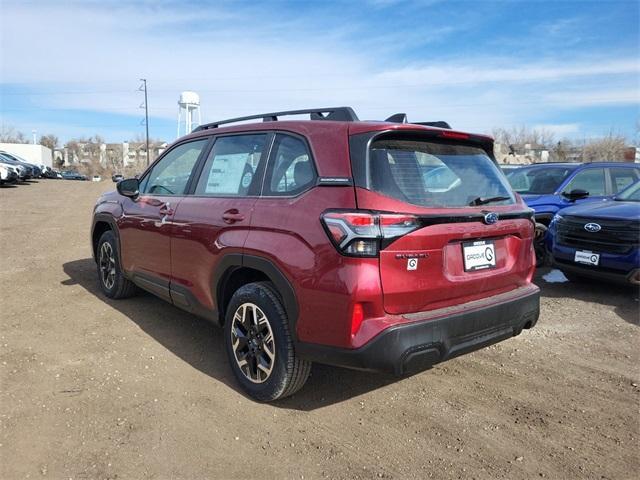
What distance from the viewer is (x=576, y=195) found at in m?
7.51

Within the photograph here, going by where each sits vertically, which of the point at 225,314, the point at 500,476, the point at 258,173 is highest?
the point at 258,173

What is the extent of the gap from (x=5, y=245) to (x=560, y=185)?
9.39m

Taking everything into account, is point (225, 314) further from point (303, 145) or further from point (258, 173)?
point (303, 145)

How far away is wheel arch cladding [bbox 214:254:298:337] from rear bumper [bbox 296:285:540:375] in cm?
Answer: 26

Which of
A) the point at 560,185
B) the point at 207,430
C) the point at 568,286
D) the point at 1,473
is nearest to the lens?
the point at 1,473

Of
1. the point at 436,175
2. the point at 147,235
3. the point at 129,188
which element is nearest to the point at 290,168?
the point at 436,175

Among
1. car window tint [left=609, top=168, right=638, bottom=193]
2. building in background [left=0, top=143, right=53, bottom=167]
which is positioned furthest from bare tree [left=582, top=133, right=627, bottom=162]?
building in background [left=0, top=143, right=53, bottom=167]

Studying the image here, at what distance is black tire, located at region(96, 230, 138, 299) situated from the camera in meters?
5.29

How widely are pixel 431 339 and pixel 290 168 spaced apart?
1381mm

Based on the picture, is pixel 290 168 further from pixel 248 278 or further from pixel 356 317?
pixel 356 317

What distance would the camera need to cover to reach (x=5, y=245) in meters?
8.32

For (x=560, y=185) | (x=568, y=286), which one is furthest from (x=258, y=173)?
(x=560, y=185)


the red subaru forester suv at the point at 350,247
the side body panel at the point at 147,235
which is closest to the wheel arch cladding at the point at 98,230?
the side body panel at the point at 147,235

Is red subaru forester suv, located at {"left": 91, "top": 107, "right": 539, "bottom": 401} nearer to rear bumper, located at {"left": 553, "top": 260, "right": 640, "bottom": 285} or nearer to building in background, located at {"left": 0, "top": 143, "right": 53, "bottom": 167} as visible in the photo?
rear bumper, located at {"left": 553, "top": 260, "right": 640, "bottom": 285}
